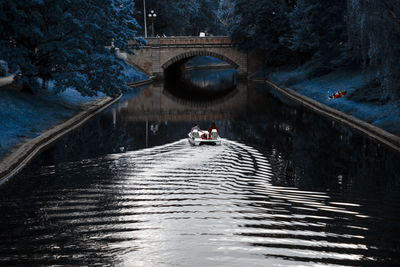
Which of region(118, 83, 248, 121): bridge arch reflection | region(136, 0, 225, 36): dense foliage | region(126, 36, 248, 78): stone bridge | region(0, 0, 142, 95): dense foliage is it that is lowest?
region(118, 83, 248, 121): bridge arch reflection

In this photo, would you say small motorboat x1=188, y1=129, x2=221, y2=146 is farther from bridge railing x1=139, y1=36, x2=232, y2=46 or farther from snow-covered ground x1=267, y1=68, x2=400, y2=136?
bridge railing x1=139, y1=36, x2=232, y2=46

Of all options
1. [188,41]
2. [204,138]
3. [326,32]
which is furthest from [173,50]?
[204,138]

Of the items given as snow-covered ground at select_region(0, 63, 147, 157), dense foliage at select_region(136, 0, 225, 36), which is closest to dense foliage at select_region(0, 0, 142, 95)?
snow-covered ground at select_region(0, 63, 147, 157)

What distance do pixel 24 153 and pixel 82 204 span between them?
6305 mm

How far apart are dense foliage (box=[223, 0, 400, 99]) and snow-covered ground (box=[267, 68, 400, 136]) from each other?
1045mm

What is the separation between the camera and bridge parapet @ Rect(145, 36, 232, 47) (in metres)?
64.8

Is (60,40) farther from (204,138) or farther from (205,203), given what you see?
(205,203)

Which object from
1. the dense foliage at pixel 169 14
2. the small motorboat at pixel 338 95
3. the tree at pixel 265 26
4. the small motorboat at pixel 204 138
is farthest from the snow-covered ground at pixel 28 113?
the dense foliage at pixel 169 14

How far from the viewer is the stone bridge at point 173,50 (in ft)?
213

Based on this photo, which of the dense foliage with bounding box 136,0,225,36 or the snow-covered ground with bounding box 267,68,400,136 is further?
the dense foliage with bounding box 136,0,225,36

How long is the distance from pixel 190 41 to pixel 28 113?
138ft

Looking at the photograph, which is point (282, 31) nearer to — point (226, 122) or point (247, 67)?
point (247, 67)

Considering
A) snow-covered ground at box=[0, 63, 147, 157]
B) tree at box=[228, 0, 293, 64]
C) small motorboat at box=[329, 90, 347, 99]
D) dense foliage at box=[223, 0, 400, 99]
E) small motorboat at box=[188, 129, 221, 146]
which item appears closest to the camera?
dense foliage at box=[223, 0, 400, 99]

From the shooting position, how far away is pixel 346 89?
3541 cm
